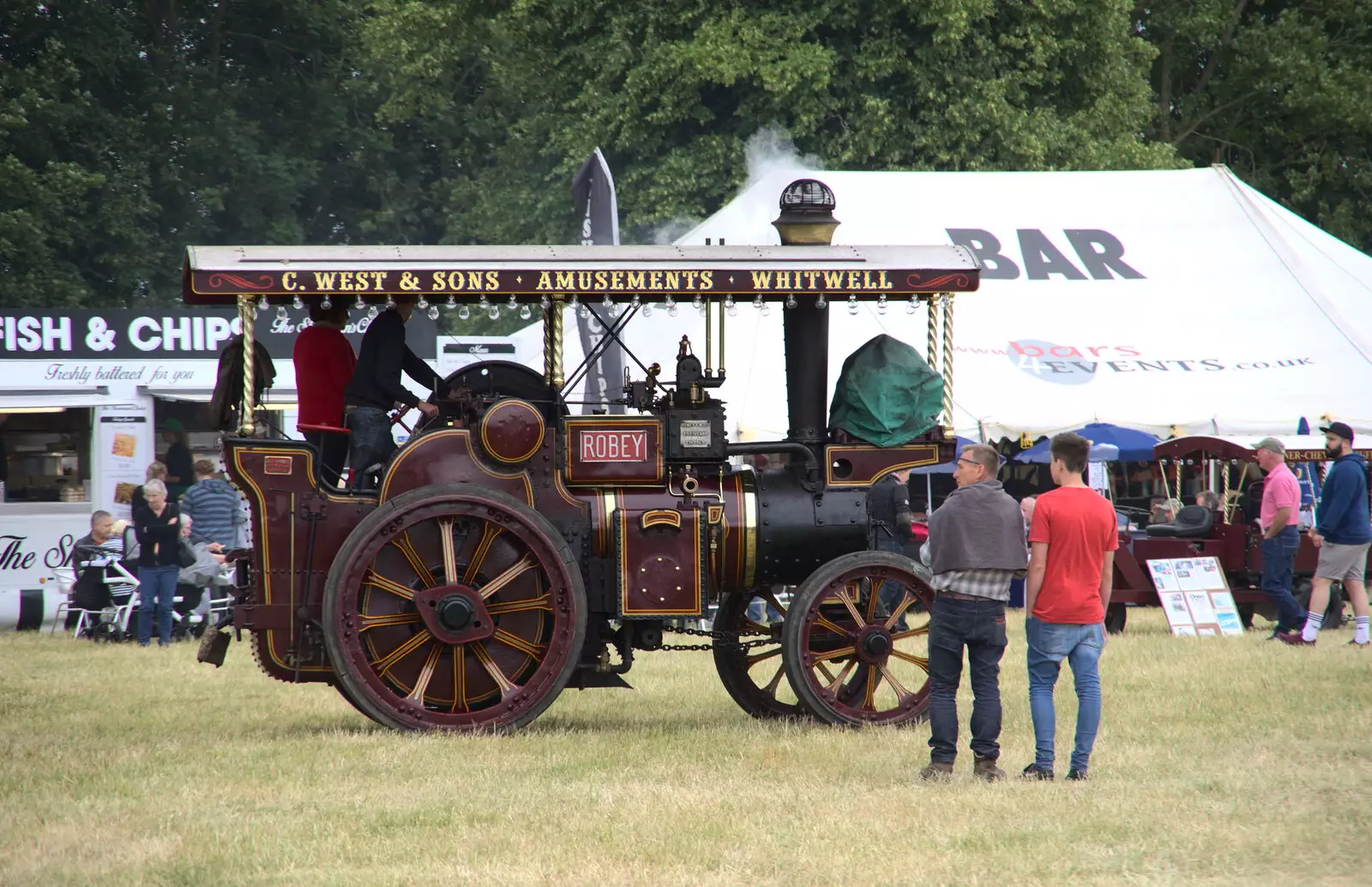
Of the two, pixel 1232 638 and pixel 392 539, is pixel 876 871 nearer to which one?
pixel 392 539

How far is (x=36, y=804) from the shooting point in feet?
21.0

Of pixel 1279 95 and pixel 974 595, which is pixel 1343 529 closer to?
pixel 974 595

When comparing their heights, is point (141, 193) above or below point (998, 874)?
above

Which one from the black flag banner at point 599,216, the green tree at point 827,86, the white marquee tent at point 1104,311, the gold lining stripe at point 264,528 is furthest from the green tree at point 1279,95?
the gold lining stripe at point 264,528

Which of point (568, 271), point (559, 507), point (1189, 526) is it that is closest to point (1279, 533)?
point (1189, 526)

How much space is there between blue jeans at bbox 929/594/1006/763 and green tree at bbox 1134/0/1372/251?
23.3 m

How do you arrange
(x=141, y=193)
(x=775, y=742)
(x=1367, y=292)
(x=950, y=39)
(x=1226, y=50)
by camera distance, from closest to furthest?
(x=775, y=742)
(x=1367, y=292)
(x=950, y=39)
(x=141, y=193)
(x=1226, y=50)

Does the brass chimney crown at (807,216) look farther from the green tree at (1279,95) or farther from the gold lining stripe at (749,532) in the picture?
the green tree at (1279,95)

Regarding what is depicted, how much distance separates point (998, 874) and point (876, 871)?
388 mm

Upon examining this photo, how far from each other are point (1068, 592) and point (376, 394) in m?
3.59

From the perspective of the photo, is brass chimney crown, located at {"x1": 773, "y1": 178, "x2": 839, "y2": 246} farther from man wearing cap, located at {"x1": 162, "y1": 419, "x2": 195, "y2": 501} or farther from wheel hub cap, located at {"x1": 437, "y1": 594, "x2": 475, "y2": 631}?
man wearing cap, located at {"x1": 162, "y1": 419, "x2": 195, "y2": 501}

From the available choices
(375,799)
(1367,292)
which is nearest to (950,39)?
(1367,292)

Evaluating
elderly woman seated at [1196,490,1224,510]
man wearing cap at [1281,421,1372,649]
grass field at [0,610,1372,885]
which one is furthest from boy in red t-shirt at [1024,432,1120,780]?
elderly woman seated at [1196,490,1224,510]

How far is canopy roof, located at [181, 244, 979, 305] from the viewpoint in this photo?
7.67m
